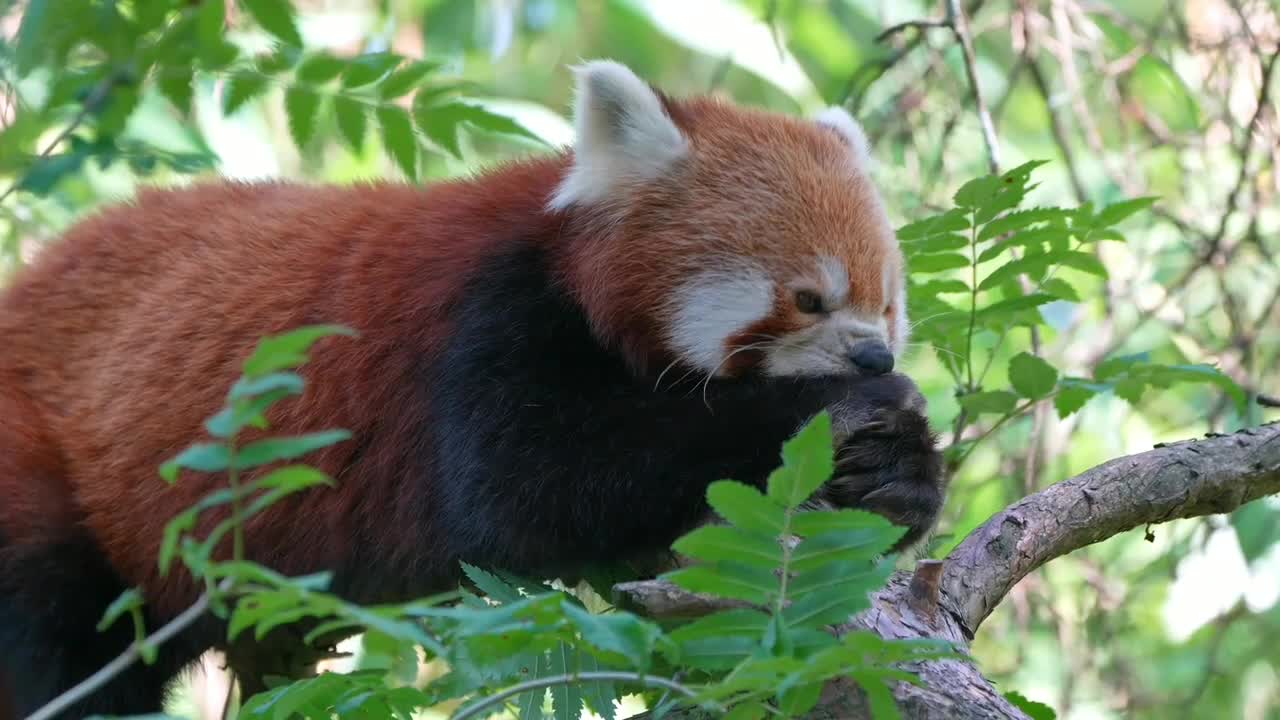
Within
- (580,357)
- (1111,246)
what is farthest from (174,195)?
(1111,246)

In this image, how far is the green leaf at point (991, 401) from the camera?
9.75 feet

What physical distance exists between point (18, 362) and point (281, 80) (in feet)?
3.13

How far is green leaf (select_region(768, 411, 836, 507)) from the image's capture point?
161 centimetres

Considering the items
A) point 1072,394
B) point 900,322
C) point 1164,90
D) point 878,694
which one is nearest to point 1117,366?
point 1072,394

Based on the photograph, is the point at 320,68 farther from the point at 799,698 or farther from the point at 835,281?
the point at 799,698

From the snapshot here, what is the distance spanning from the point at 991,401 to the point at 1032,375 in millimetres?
114

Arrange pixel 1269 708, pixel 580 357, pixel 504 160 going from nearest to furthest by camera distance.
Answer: pixel 580 357
pixel 504 160
pixel 1269 708

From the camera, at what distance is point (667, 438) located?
2744 millimetres

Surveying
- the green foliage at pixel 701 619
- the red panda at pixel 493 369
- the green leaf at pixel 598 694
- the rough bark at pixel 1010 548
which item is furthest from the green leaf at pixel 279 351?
the red panda at pixel 493 369

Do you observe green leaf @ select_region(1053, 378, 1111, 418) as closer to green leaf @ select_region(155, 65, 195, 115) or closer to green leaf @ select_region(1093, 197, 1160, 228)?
green leaf @ select_region(1093, 197, 1160, 228)

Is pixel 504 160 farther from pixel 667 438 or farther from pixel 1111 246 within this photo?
pixel 1111 246

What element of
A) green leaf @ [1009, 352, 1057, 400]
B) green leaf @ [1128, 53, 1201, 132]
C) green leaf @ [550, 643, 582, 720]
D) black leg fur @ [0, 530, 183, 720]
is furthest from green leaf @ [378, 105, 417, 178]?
green leaf @ [1128, 53, 1201, 132]

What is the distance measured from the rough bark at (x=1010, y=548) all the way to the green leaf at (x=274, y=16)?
1.40 meters

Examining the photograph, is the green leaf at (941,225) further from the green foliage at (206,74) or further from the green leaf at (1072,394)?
the green foliage at (206,74)
